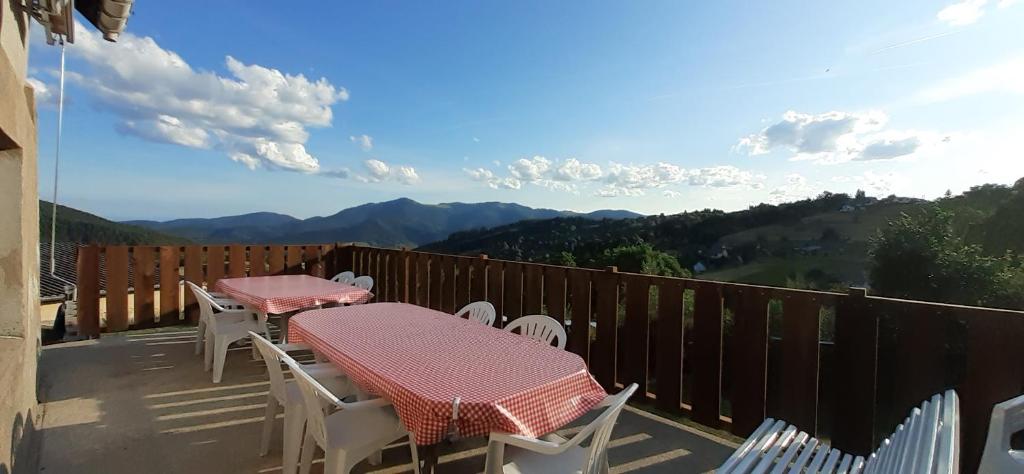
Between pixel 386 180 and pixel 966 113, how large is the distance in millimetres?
→ 15340

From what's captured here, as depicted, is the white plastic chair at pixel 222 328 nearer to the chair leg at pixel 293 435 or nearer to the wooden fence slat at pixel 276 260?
the chair leg at pixel 293 435

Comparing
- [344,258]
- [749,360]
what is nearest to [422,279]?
[344,258]

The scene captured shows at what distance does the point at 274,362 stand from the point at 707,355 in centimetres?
240

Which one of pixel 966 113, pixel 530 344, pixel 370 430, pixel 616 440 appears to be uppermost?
pixel 966 113

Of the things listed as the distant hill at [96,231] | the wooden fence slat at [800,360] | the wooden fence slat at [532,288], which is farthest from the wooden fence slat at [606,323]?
the distant hill at [96,231]

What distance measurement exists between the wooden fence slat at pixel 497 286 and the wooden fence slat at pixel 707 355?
1.79 metres

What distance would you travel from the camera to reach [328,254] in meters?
6.77

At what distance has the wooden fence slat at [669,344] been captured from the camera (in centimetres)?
296

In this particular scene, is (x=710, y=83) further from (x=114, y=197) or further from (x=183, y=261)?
(x=114, y=197)

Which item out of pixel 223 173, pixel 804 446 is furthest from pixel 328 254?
pixel 223 173

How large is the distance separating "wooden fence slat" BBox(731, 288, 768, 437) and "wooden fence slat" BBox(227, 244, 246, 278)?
5.86 metres

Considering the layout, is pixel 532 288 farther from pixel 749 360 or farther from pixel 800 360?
pixel 800 360

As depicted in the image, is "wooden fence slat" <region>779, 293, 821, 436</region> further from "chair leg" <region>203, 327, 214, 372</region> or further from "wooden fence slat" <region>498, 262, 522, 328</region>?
"chair leg" <region>203, 327, 214, 372</region>

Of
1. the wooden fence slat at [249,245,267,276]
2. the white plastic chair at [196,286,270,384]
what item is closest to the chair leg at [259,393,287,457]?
the white plastic chair at [196,286,270,384]
